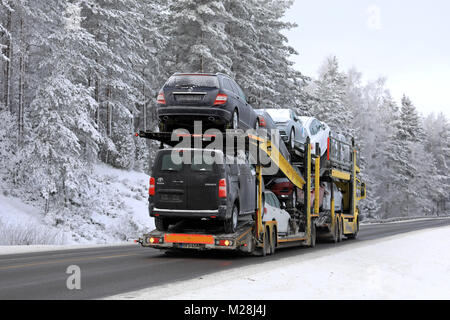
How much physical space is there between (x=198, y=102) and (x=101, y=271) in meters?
4.73

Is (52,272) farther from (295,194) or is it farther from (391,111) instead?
(391,111)

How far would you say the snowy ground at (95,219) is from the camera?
74.1 feet

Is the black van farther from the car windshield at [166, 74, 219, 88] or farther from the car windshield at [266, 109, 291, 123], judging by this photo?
the car windshield at [266, 109, 291, 123]

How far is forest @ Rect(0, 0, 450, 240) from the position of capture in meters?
28.0

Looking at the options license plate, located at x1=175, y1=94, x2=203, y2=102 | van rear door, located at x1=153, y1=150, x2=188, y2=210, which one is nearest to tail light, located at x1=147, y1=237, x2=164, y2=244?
van rear door, located at x1=153, y1=150, x2=188, y2=210

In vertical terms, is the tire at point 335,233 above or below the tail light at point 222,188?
below

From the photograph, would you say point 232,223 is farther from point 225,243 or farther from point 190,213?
point 190,213

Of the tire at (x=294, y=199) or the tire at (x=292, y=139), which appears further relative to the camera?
the tire at (x=294, y=199)

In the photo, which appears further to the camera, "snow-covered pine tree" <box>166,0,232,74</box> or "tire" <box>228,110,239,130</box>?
"snow-covered pine tree" <box>166,0,232,74</box>

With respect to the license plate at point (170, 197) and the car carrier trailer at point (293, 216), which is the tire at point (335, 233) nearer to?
the car carrier trailer at point (293, 216)

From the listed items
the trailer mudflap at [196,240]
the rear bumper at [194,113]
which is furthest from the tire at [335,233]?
the rear bumper at [194,113]

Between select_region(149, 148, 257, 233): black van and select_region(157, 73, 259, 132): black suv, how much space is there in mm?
781

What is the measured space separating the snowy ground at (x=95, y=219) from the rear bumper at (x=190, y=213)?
8647 millimetres

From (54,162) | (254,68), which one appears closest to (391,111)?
(254,68)
